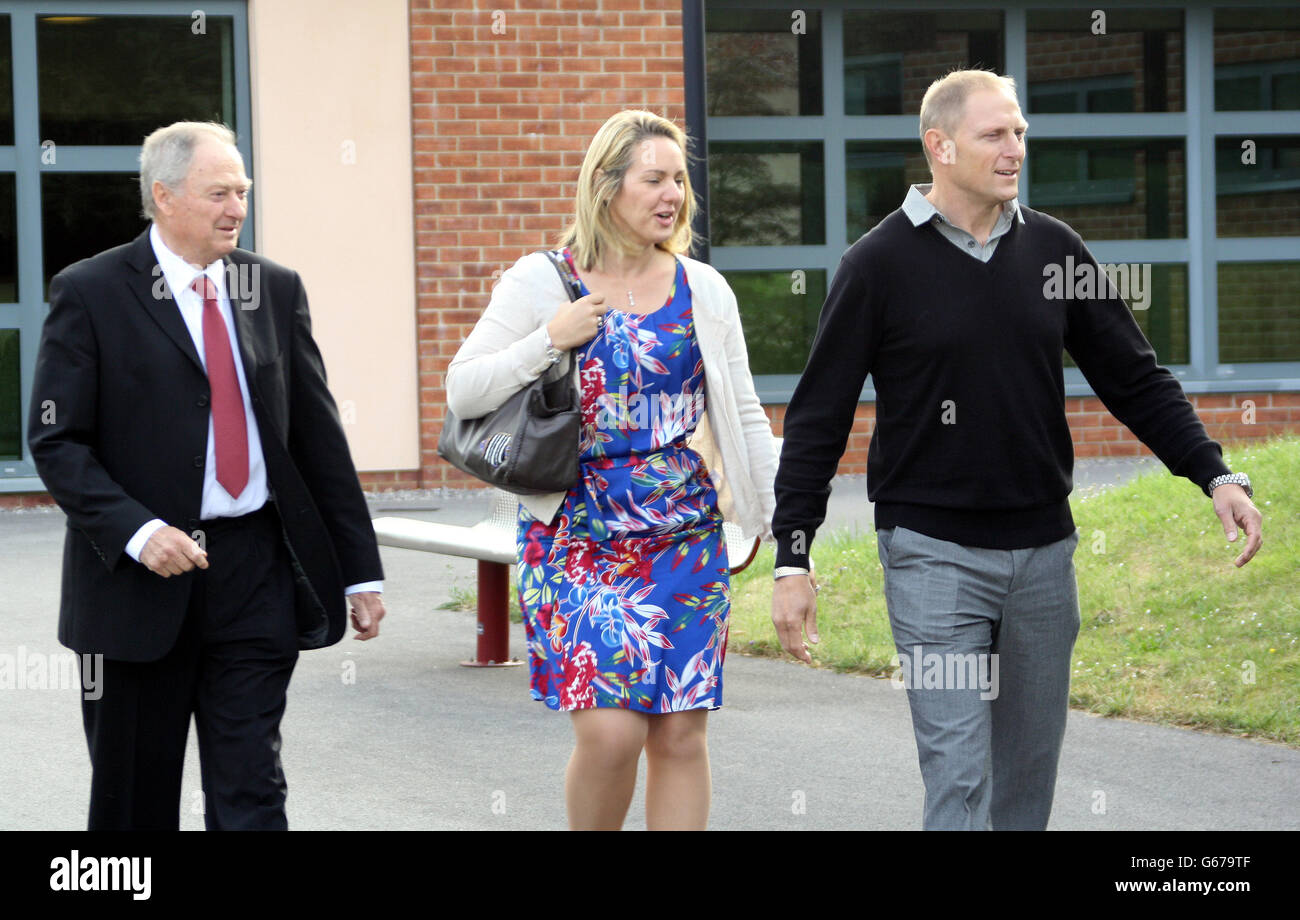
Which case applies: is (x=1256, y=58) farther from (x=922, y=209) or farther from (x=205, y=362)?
(x=205, y=362)

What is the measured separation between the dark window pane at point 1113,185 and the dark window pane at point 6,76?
804 cm

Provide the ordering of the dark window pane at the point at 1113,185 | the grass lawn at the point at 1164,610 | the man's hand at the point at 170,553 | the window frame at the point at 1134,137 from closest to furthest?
the man's hand at the point at 170,553 → the grass lawn at the point at 1164,610 → the window frame at the point at 1134,137 → the dark window pane at the point at 1113,185

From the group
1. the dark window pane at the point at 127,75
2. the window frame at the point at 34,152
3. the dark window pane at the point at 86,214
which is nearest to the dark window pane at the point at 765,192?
the window frame at the point at 34,152

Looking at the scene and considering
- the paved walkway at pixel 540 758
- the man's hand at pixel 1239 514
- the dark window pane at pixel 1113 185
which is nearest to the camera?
the man's hand at pixel 1239 514

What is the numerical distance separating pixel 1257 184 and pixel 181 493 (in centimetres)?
1301

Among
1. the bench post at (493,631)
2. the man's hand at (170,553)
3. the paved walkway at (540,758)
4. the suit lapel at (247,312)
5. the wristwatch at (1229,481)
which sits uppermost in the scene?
the suit lapel at (247,312)

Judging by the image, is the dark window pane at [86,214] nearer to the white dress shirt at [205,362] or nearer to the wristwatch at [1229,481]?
the white dress shirt at [205,362]

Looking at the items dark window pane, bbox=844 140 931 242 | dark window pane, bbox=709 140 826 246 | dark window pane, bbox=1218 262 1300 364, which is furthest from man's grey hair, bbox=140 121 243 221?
dark window pane, bbox=1218 262 1300 364

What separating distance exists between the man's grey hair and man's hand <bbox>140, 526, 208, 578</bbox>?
0.80 m

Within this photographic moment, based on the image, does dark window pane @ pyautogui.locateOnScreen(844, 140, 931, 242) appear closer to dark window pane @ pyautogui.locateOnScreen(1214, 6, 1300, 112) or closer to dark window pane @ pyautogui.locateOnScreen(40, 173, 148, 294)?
dark window pane @ pyautogui.locateOnScreen(1214, 6, 1300, 112)

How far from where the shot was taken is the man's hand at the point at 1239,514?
420cm

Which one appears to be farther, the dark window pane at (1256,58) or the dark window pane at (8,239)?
the dark window pane at (1256,58)

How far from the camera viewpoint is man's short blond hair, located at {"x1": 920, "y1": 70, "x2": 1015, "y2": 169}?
4113 mm

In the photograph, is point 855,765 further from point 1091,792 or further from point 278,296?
point 278,296
